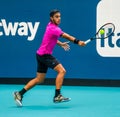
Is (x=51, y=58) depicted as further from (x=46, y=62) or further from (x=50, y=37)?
(x=50, y=37)

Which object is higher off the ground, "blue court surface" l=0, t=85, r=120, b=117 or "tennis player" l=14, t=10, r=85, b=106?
"tennis player" l=14, t=10, r=85, b=106

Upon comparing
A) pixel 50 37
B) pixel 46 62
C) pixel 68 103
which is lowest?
pixel 68 103

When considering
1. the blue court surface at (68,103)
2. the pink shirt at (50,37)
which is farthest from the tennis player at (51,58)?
the blue court surface at (68,103)

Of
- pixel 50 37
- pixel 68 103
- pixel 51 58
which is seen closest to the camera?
pixel 50 37

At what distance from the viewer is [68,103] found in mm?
8125

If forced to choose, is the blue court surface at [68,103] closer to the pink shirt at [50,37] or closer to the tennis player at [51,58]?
the tennis player at [51,58]

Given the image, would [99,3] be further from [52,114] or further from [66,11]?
[52,114]

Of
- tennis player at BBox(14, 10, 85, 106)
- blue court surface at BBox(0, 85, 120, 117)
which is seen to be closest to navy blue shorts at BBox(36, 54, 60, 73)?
tennis player at BBox(14, 10, 85, 106)

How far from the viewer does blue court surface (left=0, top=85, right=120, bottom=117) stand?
279 inches

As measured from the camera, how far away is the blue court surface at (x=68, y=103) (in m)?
7.09

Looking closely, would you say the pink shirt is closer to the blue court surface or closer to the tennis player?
the tennis player

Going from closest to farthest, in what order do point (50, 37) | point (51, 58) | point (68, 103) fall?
point (50, 37) → point (51, 58) → point (68, 103)

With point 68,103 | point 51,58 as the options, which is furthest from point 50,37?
point 68,103

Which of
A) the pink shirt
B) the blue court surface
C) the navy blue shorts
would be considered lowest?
the blue court surface
